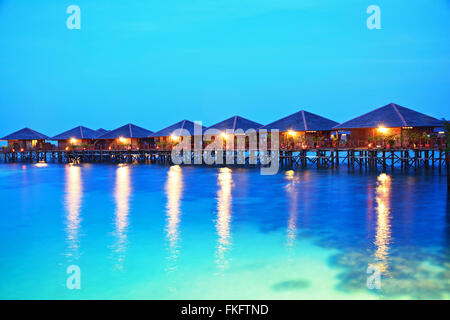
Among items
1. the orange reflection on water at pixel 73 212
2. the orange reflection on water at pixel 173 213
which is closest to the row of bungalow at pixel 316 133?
the orange reflection on water at pixel 173 213

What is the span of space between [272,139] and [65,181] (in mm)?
16760

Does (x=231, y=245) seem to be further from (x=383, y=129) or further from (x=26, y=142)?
(x=26, y=142)

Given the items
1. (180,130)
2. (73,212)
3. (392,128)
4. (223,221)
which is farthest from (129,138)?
(223,221)

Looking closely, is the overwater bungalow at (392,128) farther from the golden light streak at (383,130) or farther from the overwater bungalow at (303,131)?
the overwater bungalow at (303,131)

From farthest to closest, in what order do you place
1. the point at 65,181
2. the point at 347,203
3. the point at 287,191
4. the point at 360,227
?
the point at 65,181 → the point at 287,191 → the point at 347,203 → the point at 360,227

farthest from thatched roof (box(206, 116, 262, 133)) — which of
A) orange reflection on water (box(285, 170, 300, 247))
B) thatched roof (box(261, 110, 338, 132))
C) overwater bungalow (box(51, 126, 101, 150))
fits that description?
overwater bungalow (box(51, 126, 101, 150))

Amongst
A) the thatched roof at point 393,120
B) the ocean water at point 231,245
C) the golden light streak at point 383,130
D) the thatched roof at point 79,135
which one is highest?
the thatched roof at point 79,135

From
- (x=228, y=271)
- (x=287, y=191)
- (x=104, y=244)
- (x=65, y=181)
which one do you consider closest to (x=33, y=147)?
(x=65, y=181)

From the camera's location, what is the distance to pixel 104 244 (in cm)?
976

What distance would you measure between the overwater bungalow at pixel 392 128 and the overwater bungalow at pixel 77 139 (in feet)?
100

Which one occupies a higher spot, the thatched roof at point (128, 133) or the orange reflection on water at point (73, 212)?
the thatched roof at point (128, 133)

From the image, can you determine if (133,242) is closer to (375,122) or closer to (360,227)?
(360,227)

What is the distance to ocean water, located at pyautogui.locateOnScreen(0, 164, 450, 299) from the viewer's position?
6.98 meters

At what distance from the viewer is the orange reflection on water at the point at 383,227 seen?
8.19 metres
